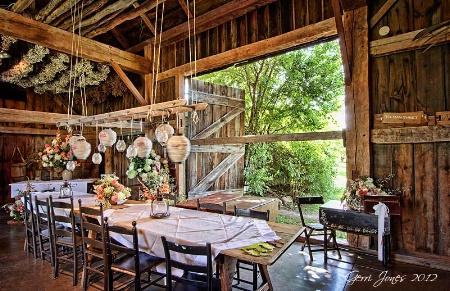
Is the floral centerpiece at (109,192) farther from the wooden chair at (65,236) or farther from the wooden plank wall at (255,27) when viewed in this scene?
the wooden plank wall at (255,27)

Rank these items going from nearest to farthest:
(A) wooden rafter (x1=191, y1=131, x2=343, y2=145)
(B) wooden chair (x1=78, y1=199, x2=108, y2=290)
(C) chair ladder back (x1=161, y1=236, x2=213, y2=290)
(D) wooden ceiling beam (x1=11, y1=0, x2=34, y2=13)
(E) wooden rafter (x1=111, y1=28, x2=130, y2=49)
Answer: (C) chair ladder back (x1=161, y1=236, x2=213, y2=290), (B) wooden chair (x1=78, y1=199, x2=108, y2=290), (D) wooden ceiling beam (x1=11, y1=0, x2=34, y2=13), (A) wooden rafter (x1=191, y1=131, x2=343, y2=145), (E) wooden rafter (x1=111, y1=28, x2=130, y2=49)

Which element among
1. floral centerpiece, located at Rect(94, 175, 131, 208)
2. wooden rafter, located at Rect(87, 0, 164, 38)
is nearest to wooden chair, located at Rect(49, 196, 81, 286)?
floral centerpiece, located at Rect(94, 175, 131, 208)

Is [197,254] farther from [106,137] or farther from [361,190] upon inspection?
[361,190]

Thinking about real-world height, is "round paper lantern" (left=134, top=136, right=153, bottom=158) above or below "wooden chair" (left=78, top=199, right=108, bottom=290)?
above

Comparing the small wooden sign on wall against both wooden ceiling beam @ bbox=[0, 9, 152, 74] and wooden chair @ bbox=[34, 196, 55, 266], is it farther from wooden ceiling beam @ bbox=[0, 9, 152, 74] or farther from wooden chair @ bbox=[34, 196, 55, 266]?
wooden ceiling beam @ bbox=[0, 9, 152, 74]

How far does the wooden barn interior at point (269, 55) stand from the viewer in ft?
10.7

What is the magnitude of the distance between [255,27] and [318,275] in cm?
395

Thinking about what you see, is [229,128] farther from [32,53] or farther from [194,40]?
[32,53]

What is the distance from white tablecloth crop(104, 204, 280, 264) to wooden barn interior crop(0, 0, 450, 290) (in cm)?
119

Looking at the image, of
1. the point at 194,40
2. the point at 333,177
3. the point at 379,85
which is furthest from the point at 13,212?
the point at 333,177

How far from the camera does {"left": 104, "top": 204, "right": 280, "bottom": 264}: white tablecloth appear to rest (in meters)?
2.15

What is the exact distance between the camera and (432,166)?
10.7ft

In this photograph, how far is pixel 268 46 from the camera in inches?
172

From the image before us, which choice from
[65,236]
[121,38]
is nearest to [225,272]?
[65,236]
